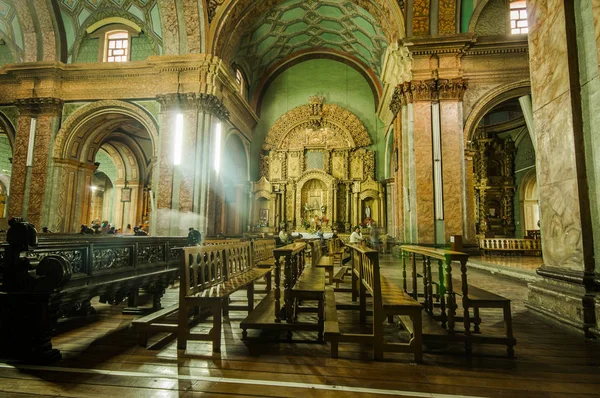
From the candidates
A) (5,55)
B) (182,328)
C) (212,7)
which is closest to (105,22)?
(5,55)

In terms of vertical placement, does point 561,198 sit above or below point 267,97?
below

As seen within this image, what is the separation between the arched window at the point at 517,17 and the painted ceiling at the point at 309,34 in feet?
15.0

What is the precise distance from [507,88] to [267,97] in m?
11.8

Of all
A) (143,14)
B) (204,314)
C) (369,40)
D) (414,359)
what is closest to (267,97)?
(369,40)

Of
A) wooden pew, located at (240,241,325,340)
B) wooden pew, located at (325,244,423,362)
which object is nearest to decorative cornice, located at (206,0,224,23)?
wooden pew, located at (240,241,325,340)

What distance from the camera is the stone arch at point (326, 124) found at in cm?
1694

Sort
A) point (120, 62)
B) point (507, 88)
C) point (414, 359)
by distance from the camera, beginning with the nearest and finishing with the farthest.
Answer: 1. point (414, 359)
2. point (507, 88)
3. point (120, 62)

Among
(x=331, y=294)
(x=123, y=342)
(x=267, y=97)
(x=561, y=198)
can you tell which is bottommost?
(x=123, y=342)

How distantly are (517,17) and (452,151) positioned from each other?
17.8 ft

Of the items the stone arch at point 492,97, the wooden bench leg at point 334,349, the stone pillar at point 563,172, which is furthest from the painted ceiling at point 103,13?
the wooden bench leg at point 334,349

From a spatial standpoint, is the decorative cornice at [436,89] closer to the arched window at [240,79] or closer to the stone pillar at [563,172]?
the stone pillar at [563,172]

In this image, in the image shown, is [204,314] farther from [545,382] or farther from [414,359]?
[545,382]

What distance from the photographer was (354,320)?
3695mm

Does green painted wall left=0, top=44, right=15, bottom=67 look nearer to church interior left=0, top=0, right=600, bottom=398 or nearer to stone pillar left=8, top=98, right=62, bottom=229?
church interior left=0, top=0, right=600, bottom=398
